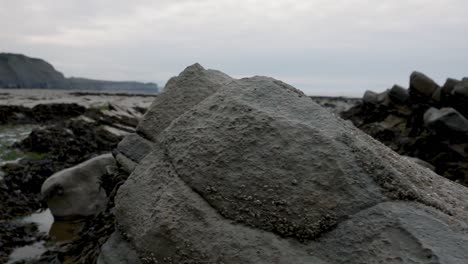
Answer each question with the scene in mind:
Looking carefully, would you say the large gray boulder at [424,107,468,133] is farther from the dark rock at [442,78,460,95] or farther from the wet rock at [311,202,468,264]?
the wet rock at [311,202,468,264]

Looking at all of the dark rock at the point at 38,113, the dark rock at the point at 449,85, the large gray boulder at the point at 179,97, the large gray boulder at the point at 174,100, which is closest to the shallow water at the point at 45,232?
the large gray boulder at the point at 174,100

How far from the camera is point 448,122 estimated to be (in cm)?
1142

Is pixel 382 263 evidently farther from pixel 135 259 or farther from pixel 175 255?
pixel 135 259

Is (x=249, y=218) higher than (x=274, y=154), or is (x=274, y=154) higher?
(x=274, y=154)

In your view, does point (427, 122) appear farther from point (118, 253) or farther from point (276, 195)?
point (118, 253)

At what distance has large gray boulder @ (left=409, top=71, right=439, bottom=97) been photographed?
15.4 m

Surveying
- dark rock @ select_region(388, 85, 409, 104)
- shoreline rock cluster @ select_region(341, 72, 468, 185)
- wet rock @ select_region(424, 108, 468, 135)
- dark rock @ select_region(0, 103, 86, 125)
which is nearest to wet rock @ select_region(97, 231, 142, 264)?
shoreline rock cluster @ select_region(341, 72, 468, 185)

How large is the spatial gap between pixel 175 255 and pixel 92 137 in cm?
1155

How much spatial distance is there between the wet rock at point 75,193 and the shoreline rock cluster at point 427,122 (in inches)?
293

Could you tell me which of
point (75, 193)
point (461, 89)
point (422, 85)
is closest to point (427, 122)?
point (461, 89)

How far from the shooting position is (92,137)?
46.3 feet

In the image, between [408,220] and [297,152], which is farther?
[297,152]

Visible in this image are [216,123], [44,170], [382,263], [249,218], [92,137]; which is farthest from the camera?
[92,137]

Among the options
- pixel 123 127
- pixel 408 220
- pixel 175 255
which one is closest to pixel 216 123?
pixel 175 255
